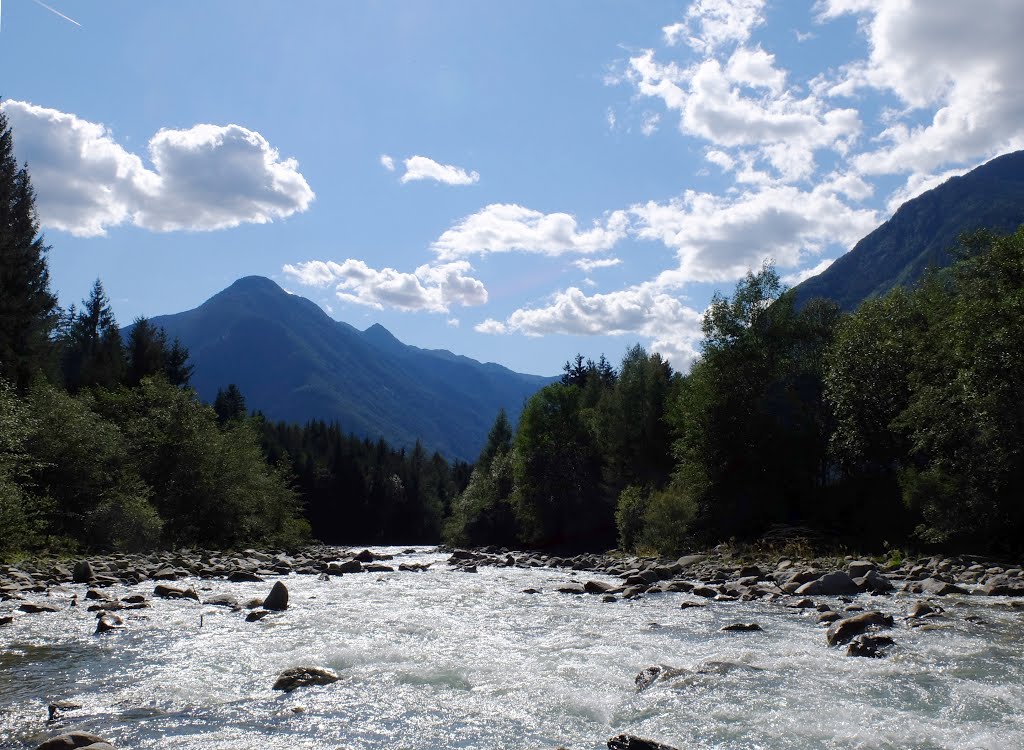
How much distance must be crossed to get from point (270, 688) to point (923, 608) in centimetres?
1227

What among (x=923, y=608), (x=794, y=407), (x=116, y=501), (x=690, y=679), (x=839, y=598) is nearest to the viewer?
(x=690, y=679)

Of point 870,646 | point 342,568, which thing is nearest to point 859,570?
point 870,646

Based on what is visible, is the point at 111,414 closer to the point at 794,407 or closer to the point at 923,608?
the point at 794,407

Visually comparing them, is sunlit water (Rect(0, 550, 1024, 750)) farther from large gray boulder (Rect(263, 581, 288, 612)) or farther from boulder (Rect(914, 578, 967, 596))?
boulder (Rect(914, 578, 967, 596))

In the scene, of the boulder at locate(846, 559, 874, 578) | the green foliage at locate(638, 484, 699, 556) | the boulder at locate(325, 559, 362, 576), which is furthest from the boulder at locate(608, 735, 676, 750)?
the green foliage at locate(638, 484, 699, 556)

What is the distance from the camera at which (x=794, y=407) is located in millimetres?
39312

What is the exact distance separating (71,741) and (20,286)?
46.3 m

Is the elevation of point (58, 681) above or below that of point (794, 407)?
below

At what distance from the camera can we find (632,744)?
6719 mm

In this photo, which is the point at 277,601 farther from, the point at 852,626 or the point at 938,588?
the point at 938,588

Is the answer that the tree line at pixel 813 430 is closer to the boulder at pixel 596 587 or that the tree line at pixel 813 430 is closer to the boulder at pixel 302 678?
the boulder at pixel 596 587

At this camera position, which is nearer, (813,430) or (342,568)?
(342,568)

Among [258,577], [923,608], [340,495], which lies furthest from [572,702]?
[340,495]

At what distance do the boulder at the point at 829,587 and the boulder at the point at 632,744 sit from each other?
42.2 feet
